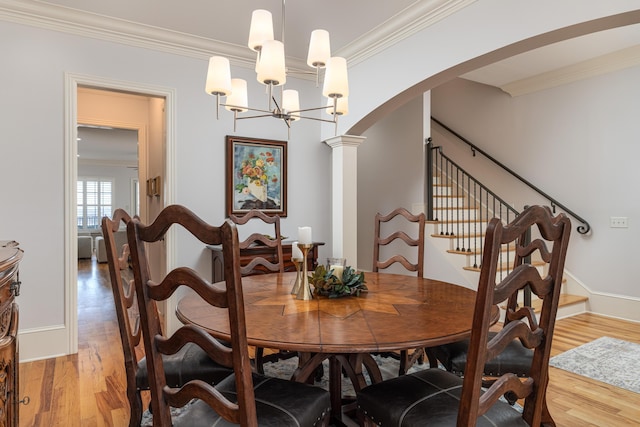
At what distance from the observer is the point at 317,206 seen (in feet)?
13.7

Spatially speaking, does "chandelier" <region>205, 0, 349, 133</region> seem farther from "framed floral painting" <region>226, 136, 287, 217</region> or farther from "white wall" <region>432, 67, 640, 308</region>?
"white wall" <region>432, 67, 640, 308</region>

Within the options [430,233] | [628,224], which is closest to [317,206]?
[430,233]

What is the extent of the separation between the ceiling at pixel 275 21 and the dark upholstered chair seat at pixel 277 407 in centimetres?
258

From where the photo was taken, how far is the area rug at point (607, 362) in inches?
101

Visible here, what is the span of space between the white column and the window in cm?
999

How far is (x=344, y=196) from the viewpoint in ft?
13.0

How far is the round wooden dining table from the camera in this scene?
1212 mm

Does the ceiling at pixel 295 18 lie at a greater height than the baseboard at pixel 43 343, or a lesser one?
A: greater

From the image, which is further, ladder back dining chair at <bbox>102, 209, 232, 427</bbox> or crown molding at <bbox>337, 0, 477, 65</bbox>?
crown molding at <bbox>337, 0, 477, 65</bbox>

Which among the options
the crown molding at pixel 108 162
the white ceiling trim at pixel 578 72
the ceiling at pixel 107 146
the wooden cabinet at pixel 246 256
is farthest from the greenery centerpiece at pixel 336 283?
the crown molding at pixel 108 162

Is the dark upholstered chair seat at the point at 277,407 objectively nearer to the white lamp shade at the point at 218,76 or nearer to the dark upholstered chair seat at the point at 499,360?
the dark upholstered chair seat at the point at 499,360

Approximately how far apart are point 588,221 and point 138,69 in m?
4.88

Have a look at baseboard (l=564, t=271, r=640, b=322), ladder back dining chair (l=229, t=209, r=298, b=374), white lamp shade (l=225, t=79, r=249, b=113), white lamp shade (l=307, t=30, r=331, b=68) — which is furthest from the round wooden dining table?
baseboard (l=564, t=271, r=640, b=322)

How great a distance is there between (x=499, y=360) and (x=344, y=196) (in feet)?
8.16
